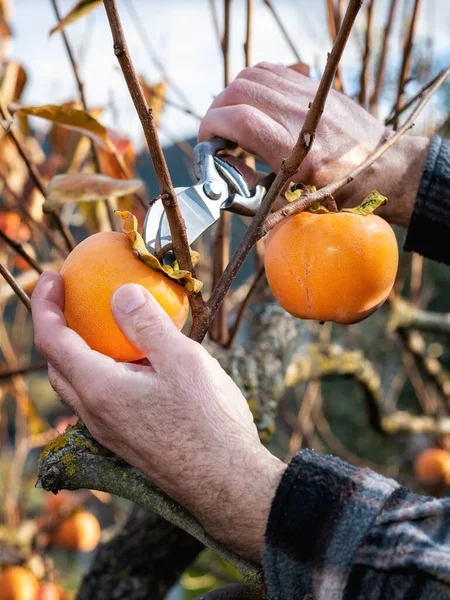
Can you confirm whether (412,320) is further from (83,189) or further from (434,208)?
(83,189)

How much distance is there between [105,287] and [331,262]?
0.84ft

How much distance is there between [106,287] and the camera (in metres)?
0.64

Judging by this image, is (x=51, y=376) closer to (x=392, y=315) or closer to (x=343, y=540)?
(x=343, y=540)

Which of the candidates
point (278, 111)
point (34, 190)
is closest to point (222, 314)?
point (278, 111)

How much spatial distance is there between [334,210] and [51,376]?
1.31 ft

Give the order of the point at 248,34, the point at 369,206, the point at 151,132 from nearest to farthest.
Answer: the point at 151,132, the point at 369,206, the point at 248,34

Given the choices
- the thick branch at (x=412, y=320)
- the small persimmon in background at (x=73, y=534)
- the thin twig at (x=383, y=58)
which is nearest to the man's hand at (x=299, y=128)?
the thin twig at (x=383, y=58)

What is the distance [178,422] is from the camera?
1.96 feet

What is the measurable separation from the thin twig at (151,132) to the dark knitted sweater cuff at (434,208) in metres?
0.50

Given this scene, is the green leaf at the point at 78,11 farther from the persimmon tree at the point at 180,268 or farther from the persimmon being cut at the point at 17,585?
the persimmon being cut at the point at 17,585

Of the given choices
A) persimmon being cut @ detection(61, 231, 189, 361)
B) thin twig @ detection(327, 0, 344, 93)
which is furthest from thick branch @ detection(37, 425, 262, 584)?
thin twig @ detection(327, 0, 344, 93)

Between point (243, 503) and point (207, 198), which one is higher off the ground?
point (207, 198)

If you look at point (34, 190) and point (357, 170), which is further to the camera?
point (34, 190)

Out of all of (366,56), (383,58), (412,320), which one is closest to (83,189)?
(366,56)
